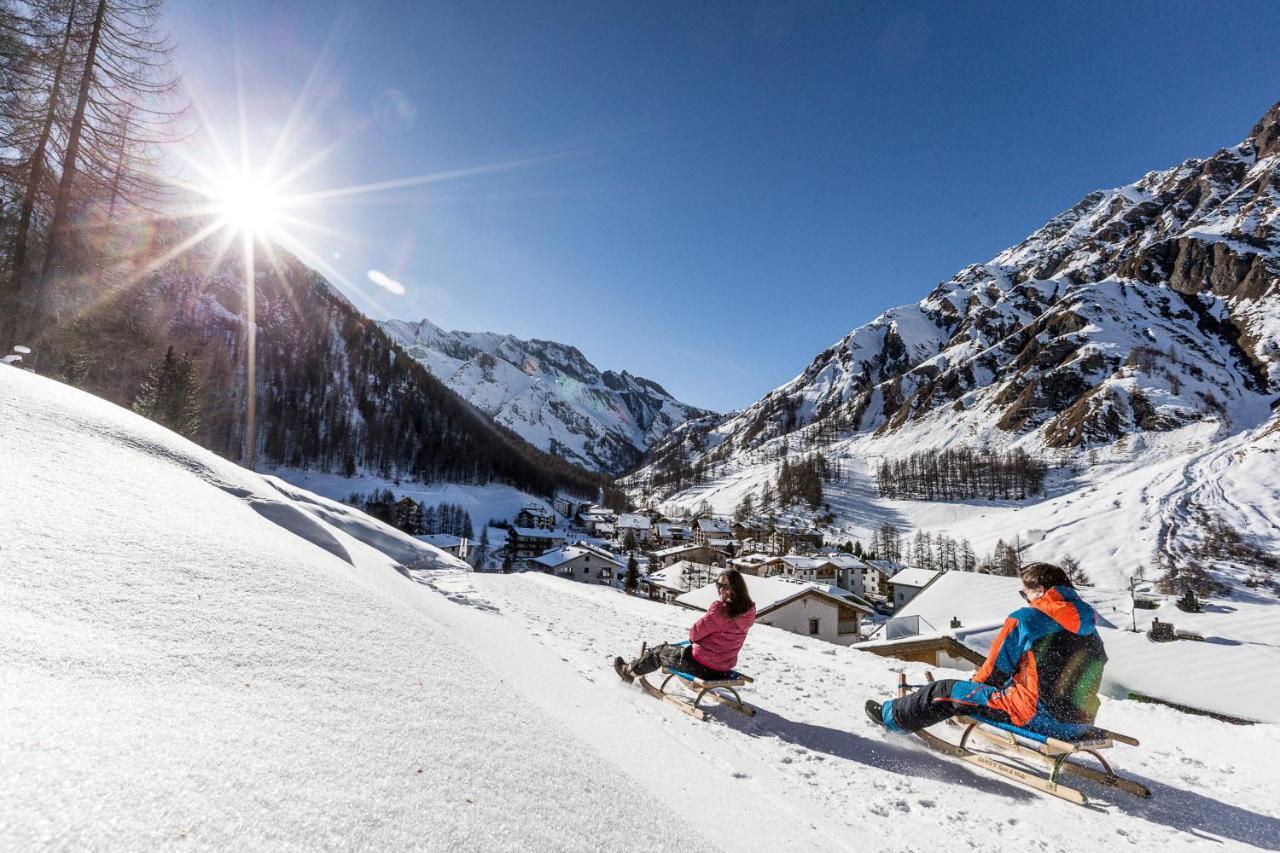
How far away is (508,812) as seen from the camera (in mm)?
2426

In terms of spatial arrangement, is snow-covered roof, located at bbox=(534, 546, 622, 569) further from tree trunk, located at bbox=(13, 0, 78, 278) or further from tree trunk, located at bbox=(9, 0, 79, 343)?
tree trunk, located at bbox=(13, 0, 78, 278)

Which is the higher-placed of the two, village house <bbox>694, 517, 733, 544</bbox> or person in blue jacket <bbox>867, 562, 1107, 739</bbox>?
person in blue jacket <bbox>867, 562, 1107, 739</bbox>

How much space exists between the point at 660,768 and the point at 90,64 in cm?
2151

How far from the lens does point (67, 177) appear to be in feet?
43.7

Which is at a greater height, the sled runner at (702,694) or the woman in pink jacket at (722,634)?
the woman in pink jacket at (722,634)

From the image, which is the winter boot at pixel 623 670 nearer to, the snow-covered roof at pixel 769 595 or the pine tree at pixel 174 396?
the snow-covered roof at pixel 769 595

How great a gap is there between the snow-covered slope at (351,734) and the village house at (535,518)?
10278cm

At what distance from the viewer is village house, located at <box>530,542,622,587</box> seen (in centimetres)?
6425

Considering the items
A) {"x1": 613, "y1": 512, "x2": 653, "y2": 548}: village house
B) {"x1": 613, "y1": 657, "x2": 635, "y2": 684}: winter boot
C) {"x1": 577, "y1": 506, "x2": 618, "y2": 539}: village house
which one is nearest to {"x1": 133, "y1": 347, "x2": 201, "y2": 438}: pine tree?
{"x1": 613, "y1": 657, "x2": 635, "y2": 684}: winter boot

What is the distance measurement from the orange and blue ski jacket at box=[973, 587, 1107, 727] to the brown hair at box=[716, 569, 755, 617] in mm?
2556

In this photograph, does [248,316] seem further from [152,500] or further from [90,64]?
[152,500]

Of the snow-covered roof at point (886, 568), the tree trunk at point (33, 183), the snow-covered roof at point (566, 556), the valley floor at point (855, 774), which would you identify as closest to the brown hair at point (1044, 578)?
the valley floor at point (855, 774)

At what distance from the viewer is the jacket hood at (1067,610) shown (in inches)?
165

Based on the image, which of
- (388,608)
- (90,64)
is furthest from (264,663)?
(90,64)
